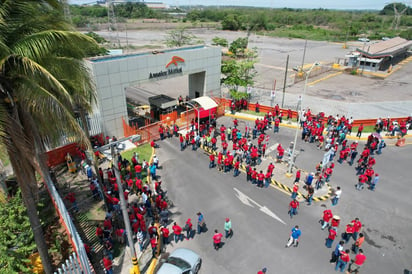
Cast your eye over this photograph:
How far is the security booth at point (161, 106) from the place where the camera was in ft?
83.6

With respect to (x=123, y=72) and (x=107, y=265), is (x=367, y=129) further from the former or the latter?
(x=107, y=265)

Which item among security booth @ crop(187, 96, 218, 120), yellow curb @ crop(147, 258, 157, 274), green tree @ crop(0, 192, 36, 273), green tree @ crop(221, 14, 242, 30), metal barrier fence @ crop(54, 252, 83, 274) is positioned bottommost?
yellow curb @ crop(147, 258, 157, 274)

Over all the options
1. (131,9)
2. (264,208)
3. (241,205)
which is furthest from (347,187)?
(131,9)

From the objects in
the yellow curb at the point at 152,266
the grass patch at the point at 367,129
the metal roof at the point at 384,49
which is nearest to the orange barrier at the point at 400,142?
the grass patch at the point at 367,129

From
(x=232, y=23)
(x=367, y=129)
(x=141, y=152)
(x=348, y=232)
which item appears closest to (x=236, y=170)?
(x=348, y=232)

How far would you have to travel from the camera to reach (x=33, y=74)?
6465 millimetres

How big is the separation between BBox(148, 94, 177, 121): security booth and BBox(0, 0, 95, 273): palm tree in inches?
671

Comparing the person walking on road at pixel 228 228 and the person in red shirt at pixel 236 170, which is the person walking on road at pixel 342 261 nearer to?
the person walking on road at pixel 228 228

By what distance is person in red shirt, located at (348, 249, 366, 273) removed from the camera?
11273mm

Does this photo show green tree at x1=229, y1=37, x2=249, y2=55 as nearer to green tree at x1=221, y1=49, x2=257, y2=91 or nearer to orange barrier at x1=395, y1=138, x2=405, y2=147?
green tree at x1=221, y1=49, x2=257, y2=91

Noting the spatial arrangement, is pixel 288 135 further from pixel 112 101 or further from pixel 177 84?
pixel 177 84

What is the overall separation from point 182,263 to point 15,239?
22.4ft

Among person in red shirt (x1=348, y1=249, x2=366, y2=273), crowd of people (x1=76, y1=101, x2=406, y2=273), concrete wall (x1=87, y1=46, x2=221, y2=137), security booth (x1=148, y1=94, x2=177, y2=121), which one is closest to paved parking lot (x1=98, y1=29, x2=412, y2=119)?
crowd of people (x1=76, y1=101, x2=406, y2=273)

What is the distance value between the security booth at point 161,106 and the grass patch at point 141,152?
165 inches
